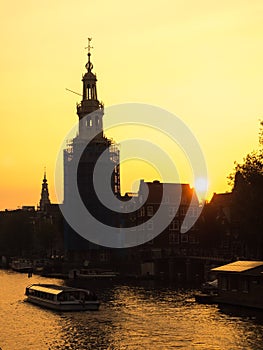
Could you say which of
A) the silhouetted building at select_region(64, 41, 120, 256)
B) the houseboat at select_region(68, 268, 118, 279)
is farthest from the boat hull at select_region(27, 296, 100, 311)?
the silhouetted building at select_region(64, 41, 120, 256)

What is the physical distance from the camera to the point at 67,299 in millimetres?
78438

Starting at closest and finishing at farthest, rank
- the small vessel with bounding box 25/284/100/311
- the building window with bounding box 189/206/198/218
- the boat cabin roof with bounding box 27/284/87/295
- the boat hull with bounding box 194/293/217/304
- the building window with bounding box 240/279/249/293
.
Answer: the small vessel with bounding box 25/284/100/311
the building window with bounding box 240/279/249/293
the boat cabin roof with bounding box 27/284/87/295
the boat hull with bounding box 194/293/217/304
the building window with bounding box 189/206/198/218

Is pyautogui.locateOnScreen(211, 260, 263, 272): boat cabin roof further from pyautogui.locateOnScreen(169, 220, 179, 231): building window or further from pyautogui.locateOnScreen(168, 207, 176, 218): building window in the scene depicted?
pyautogui.locateOnScreen(168, 207, 176, 218): building window

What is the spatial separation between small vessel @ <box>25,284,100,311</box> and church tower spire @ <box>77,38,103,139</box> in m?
87.0

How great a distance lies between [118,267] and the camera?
13925 centimetres

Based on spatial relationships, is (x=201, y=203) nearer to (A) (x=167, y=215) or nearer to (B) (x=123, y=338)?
(A) (x=167, y=215)

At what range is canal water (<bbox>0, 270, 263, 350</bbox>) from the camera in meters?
57.6

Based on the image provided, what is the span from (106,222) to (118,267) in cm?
1948

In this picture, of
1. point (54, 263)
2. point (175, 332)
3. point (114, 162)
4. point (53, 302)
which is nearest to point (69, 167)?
point (114, 162)

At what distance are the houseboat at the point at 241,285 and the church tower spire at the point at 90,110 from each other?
90445 mm

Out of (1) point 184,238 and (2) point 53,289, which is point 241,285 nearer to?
(2) point 53,289

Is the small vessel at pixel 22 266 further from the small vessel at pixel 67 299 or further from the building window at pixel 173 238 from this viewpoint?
the small vessel at pixel 67 299

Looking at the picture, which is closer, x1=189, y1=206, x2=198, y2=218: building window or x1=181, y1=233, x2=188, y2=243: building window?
x1=181, y1=233, x2=188, y2=243: building window

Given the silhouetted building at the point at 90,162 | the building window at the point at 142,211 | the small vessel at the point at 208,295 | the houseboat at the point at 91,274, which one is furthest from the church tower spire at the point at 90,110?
the small vessel at the point at 208,295
